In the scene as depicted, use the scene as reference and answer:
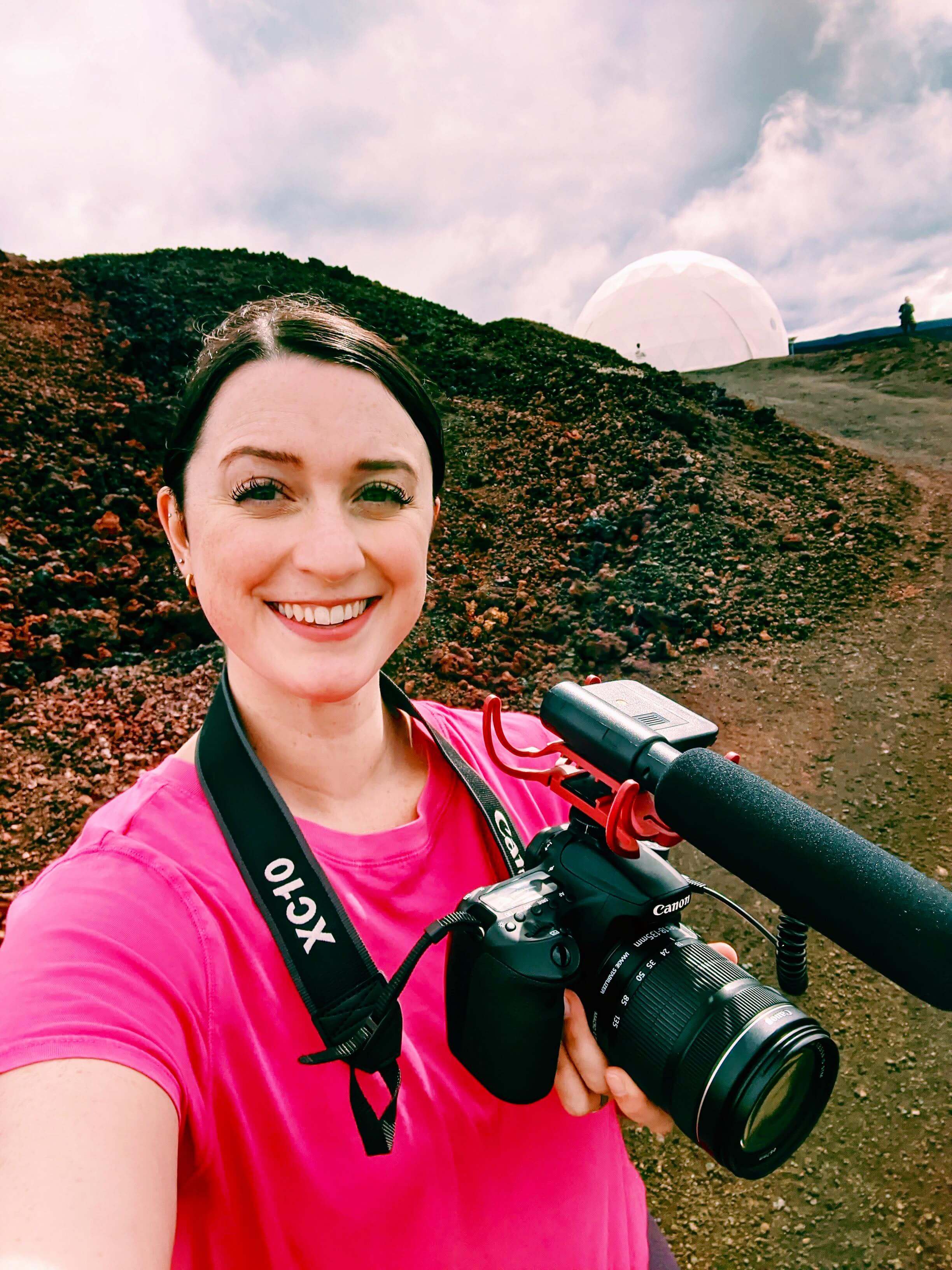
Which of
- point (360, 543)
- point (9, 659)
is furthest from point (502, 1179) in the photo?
point (9, 659)

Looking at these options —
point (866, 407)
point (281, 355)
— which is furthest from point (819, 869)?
point (866, 407)

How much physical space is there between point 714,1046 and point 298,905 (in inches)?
26.5

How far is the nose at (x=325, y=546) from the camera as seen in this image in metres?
1.26

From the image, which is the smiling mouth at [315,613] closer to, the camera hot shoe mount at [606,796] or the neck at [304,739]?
the neck at [304,739]

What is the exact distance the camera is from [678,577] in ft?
23.0

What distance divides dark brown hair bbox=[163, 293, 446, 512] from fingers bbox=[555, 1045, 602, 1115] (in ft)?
3.84

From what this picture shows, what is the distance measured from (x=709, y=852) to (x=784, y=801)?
0.11 metres

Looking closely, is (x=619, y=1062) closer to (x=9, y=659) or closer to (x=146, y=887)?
(x=146, y=887)

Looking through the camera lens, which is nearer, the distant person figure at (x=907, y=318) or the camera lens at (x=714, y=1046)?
the camera lens at (x=714, y=1046)

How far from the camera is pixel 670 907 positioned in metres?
1.21

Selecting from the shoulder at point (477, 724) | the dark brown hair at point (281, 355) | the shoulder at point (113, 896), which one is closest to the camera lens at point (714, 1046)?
the shoulder at point (477, 724)

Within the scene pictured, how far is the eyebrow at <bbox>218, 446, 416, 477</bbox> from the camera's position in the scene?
1254mm

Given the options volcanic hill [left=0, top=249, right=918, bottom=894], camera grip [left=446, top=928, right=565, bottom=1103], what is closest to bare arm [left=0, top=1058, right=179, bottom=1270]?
camera grip [left=446, top=928, right=565, bottom=1103]

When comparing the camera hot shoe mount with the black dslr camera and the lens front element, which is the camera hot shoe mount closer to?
the black dslr camera
